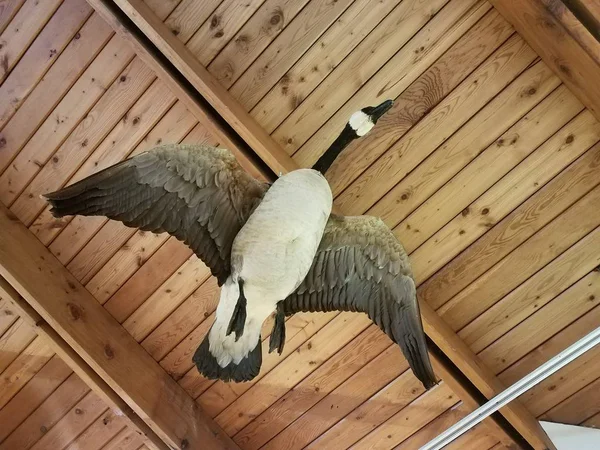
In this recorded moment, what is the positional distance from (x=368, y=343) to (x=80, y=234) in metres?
1.50

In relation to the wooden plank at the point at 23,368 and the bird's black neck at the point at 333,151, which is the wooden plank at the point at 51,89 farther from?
the bird's black neck at the point at 333,151

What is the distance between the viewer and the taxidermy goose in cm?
171

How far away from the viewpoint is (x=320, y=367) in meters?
2.84

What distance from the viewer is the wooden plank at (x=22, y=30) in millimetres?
2582

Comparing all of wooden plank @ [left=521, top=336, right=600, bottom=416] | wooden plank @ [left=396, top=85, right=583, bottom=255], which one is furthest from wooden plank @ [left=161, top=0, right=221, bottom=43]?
wooden plank @ [left=521, top=336, right=600, bottom=416]

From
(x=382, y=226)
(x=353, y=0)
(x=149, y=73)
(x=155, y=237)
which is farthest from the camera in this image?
(x=155, y=237)

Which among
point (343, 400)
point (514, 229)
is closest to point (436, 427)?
point (343, 400)

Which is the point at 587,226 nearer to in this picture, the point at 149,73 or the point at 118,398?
the point at 149,73

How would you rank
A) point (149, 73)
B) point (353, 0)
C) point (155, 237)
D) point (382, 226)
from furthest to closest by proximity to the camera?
point (155, 237), point (149, 73), point (353, 0), point (382, 226)

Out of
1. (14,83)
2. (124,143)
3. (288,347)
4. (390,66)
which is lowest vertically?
(288,347)

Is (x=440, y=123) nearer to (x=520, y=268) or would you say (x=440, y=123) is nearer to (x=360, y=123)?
(x=360, y=123)

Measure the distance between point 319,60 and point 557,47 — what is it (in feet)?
3.03

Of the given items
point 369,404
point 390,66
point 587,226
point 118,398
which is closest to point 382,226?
point 390,66

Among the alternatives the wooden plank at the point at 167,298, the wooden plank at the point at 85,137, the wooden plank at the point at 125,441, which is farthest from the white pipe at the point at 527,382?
the wooden plank at the point at 85,137
